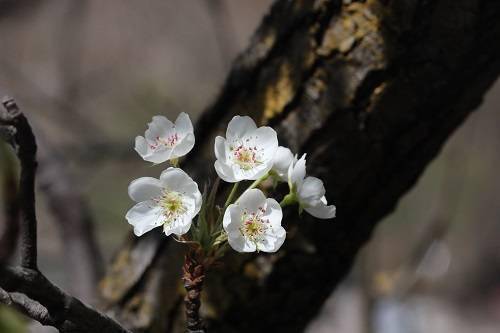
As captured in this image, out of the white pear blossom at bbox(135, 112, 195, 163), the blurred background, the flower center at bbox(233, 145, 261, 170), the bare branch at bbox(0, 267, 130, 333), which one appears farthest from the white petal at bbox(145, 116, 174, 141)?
the blurred background

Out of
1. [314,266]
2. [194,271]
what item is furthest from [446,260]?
[194,271]

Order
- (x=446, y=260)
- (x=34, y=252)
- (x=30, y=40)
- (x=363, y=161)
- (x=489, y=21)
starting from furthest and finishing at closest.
→ (x=30, y=40) < (x=446, y=260) < (x=363, y=161) < (x=489, y=21) < (x=34, y=252)

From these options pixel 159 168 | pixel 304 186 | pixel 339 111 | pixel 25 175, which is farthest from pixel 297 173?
pixel 159 168

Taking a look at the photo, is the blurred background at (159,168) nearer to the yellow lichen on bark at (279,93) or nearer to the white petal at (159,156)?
the yellow lichen on bark at (279,93)

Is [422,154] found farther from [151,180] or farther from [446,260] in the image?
[446,260]

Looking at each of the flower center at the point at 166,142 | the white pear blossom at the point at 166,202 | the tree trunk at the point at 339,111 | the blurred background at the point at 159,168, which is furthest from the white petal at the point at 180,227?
the tree trunk at the point at 339,111

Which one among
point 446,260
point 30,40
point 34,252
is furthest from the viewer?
point 30,40
